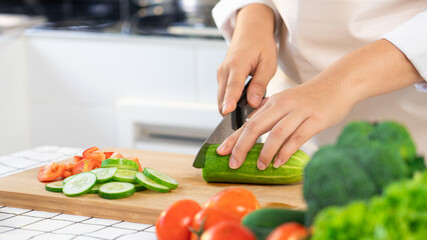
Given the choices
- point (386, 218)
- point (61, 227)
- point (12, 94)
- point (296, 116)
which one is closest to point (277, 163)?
point (296, 116)

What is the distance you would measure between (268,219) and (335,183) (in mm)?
133

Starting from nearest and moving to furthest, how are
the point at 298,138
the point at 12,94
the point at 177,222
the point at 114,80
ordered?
1. the point at 177,222
2. the point at 298,138
3. the point at 114,80
4. the point at 12,94

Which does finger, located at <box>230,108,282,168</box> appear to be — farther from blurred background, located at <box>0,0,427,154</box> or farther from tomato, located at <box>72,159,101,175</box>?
blurred background, located at <box>0,0,427,154</box>

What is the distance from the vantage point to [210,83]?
122 inches

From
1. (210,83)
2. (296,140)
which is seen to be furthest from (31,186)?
(210,83)

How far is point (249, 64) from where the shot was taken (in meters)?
1.55

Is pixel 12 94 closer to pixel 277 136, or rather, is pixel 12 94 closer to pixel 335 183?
pixel 277 136

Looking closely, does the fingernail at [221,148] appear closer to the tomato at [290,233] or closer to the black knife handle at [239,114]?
the black knife handle at [239,114]

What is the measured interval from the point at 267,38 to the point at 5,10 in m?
3.15

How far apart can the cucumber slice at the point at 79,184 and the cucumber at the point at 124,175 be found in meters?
0.05

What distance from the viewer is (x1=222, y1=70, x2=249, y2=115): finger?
58.7 inches

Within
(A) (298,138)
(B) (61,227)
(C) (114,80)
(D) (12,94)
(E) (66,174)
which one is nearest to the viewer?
(B) (61,227)

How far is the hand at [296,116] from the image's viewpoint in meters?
→ 1.23

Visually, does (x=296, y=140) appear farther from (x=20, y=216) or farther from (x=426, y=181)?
(x=426, y=181)
